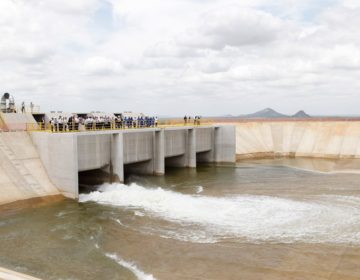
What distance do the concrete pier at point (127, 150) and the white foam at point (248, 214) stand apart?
208 centimetres

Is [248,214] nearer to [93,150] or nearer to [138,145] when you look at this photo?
[93,150]

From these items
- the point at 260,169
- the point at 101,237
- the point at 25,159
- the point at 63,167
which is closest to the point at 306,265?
the point at 101,237

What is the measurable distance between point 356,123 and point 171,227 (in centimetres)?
4260

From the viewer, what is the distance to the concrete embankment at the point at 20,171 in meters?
23.7

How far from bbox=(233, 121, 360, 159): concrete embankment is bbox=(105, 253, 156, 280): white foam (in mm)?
34901

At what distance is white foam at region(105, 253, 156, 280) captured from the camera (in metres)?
13.4

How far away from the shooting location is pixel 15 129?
2895 centimetres

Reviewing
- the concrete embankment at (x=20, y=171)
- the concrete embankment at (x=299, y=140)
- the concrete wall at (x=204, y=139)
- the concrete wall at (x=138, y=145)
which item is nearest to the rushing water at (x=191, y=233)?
the concrete embankment at (x=20, y=171)

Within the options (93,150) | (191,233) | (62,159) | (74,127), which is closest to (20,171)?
(62,159)

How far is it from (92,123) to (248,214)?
14.6m

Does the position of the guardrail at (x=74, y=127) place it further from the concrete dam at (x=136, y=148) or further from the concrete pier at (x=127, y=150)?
the concrete pier at (x=127, y=150)

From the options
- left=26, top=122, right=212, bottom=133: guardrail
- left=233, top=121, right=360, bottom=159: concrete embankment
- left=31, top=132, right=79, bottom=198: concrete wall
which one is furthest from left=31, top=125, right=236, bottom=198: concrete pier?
left=233, top=121, right=360, bottom=159: concrete embankment

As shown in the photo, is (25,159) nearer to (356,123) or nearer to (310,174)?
(310,174)

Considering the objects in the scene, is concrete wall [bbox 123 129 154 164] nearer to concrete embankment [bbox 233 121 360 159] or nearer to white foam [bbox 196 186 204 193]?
white foam [bbox 196 186 204 193]
